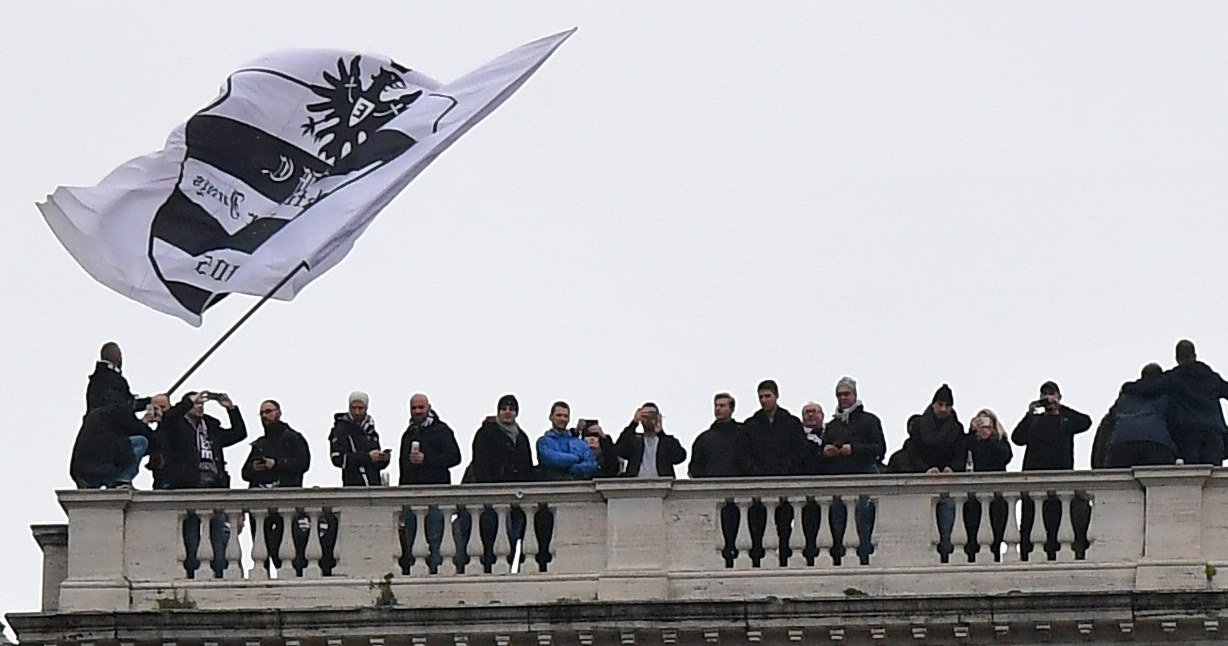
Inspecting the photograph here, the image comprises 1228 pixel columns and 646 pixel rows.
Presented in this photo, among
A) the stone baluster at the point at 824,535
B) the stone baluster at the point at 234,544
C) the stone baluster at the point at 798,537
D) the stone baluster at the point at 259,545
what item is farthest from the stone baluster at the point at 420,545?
the stone baluster at the point at 824,535

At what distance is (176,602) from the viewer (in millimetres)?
34938

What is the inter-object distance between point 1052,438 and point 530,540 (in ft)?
14.2

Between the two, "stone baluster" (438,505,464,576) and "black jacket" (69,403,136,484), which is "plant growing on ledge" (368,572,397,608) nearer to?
"stone baluster" (438,505,464,576)

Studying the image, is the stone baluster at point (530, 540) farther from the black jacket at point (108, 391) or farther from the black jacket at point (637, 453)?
the black jacket at point (108, 391)

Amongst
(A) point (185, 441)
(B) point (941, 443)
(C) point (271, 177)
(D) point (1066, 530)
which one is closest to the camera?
(D) point (1066, 530)

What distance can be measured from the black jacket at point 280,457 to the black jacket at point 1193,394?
6.74 m

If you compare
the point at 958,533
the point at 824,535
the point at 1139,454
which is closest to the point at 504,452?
the point at 824,535

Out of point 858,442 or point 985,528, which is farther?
point 858,442

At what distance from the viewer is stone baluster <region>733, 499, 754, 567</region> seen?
35.1m

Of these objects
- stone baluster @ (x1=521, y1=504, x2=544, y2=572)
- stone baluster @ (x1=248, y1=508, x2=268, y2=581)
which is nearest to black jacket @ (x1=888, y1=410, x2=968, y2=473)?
stone baluster @ (x1=521, y1=504, x2=544, y2=572)

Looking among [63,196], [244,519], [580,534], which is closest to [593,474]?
[580,534]

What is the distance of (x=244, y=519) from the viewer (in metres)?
35.3

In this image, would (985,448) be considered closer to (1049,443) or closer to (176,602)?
(1049,443)

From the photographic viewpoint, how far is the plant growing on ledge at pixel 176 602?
3491 cm
